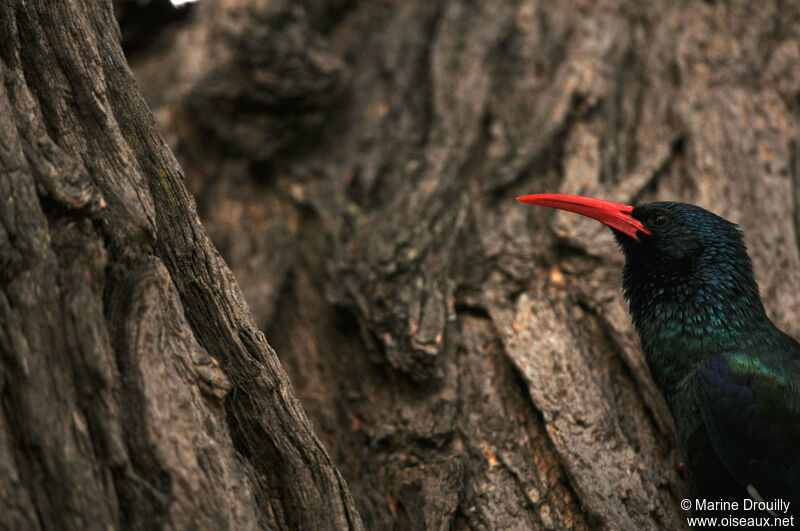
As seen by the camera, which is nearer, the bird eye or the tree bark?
the tree bark

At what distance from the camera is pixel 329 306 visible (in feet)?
12.8

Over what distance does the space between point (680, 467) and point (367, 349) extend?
154 centimetres

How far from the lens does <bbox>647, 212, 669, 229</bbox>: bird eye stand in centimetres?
336

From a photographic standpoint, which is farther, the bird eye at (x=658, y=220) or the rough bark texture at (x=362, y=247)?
the bird eye at (x=658, y=220)

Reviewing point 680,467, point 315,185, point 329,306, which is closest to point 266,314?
point 329,306

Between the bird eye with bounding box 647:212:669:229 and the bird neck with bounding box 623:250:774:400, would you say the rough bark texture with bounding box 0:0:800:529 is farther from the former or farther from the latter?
the bird eye with bounding box 647:212:669:229

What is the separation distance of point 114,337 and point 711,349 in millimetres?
2369

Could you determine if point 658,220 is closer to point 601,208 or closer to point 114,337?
point 601,208

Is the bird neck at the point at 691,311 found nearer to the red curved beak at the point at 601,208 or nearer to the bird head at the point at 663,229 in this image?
the bird head at the point at 663,229

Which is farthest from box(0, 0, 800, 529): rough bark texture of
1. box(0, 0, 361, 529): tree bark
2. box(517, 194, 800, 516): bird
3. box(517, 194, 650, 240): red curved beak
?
box(517, 194, 650, 240): red curved beak

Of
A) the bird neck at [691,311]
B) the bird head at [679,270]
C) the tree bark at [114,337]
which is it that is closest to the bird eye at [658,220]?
the bird head at [679,270]

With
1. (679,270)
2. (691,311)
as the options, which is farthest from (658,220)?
(691,311)

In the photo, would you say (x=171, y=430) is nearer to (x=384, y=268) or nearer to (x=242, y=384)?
(x=242, y=384)

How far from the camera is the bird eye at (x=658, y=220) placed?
3357 mm
